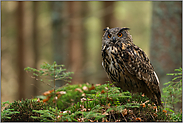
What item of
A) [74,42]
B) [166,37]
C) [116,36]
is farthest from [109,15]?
[116,36]

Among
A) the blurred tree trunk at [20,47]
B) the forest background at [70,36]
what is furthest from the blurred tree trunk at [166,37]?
the blurred tree trunk at [20,47]

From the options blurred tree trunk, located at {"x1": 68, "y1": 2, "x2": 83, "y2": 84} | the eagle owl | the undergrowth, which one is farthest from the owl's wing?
blurred tree trunk, located at {"x1": 68, "y1": 2, "x2": 83, "y2": 84}

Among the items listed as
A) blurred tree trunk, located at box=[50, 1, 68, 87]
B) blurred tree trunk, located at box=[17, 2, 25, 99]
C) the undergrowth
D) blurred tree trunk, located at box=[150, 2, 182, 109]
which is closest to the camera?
the undergrowth

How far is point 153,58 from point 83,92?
10.9 feet

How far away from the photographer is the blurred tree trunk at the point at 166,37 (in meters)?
6.32

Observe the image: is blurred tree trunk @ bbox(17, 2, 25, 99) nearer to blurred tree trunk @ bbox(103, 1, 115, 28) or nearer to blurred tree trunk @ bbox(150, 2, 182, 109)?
blurred tree trunk @ bbox(103, 1, 115, 28)

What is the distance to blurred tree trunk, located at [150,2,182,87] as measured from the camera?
632 cm

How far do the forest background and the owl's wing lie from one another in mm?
1935

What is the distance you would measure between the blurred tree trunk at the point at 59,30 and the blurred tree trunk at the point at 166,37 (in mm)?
3714

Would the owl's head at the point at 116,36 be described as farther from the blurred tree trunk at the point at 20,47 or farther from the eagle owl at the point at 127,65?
the blurred tree trunk at the point at 20,47

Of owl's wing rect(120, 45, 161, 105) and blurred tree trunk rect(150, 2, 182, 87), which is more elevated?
blurred tree trunk rect(150, 2, 182, 87)

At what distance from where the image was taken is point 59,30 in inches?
299

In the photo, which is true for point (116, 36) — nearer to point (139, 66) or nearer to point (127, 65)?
point (127, 65)

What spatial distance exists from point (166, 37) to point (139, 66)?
314 centimetres
